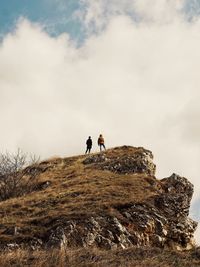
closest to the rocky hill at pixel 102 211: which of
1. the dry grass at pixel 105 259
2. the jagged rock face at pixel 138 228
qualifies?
the jagged rock face at pixel 138 228

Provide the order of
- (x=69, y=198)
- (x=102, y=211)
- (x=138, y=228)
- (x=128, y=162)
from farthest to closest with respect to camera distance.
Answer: (x=128, y=162), (x=69, y=198), (x=138, y=228), (x=102, y=211)

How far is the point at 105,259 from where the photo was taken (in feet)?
45.9

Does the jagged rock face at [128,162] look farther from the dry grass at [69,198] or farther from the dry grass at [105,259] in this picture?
the dry grass at [105,259]

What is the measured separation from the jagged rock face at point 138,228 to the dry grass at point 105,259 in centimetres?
929

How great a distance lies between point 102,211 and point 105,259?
13217mm

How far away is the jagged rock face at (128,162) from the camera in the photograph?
38594 mm

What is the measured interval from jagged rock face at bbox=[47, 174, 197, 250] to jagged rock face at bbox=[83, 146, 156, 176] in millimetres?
6794

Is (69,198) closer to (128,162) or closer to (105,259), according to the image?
(128,162)

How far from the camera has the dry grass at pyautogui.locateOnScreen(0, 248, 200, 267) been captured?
13.1 meters

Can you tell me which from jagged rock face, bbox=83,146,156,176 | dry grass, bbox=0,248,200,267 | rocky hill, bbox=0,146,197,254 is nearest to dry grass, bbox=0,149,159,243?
rocky hill, bbox=0,146,197,254

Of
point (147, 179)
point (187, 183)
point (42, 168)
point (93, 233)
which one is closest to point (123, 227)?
point (93, 233)

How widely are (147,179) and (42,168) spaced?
1143cm

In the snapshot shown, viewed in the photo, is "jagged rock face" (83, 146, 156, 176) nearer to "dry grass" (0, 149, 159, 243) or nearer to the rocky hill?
the rocky hill

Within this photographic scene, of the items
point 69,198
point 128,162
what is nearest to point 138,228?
point 69,198
